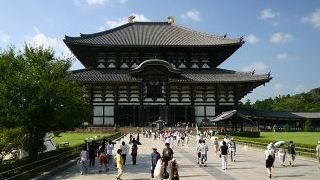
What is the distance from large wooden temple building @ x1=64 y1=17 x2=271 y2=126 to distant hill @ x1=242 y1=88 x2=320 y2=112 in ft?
154

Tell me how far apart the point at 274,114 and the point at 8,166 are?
6738cm

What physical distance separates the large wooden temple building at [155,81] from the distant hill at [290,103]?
154ft

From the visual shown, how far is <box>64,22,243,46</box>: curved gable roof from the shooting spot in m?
77.3

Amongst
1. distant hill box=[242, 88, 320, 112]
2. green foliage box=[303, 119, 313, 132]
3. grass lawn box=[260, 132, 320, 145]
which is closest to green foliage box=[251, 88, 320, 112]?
distant hill box=[242, 88, 320, 112]

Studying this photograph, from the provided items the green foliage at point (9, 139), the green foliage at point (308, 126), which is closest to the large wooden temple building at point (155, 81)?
the green foliage at point (308, 126)

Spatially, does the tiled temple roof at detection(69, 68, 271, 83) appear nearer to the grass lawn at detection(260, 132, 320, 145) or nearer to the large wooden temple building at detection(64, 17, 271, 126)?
the large wooden temple building at detection(64, 17, 271, 126)

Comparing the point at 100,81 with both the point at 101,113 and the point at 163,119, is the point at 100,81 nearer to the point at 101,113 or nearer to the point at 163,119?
the point at 101,113

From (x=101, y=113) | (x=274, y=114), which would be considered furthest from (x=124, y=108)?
(x=274, y=114)

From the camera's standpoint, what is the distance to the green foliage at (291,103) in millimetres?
144225

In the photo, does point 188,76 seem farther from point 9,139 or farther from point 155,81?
point 9,139

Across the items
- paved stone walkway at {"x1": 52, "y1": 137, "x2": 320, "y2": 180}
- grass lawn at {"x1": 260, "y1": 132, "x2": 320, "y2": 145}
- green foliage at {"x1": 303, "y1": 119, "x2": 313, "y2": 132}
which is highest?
green foliage at {"x1": 303, "y1": 119, "x2": 313, "y2": 132}

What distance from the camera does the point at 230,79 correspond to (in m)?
73.8

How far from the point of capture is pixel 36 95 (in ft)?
91.5

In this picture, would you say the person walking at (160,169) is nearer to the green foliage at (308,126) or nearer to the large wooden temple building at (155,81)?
the large wooden temple building at (155,81)
